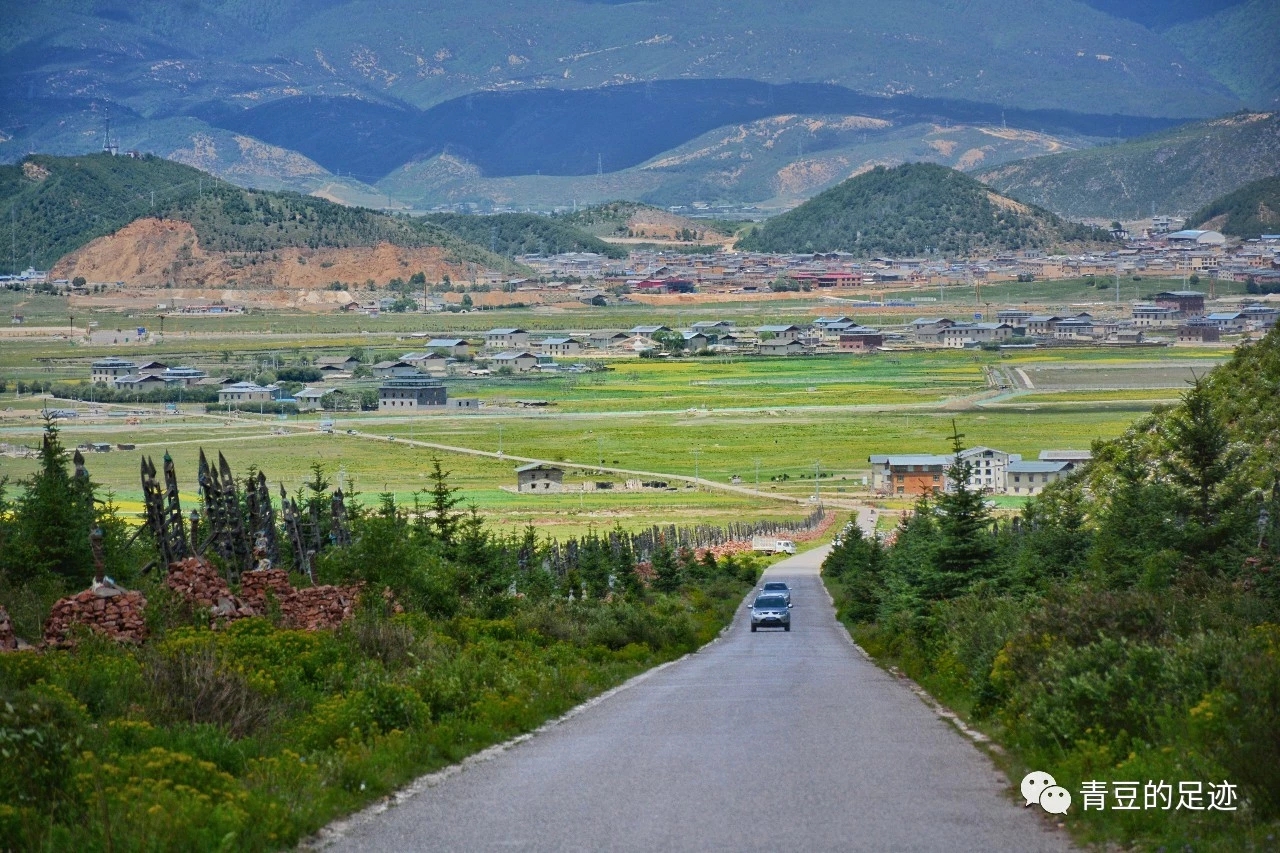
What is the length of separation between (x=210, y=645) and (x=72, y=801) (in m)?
5.35

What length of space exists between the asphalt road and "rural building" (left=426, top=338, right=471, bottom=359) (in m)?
128

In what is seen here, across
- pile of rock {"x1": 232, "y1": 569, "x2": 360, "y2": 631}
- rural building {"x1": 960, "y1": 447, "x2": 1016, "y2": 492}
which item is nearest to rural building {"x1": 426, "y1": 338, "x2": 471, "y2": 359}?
rural building {"x1": 960, "y1": 447, "x2": 1016, "y2": 492}

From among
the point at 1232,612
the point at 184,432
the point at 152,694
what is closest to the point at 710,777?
the point at 152,694

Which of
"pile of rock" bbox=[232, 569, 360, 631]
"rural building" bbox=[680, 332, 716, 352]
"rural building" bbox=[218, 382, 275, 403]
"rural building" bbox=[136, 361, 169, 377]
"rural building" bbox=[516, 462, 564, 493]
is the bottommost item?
"rural building" bbox=[516, 462, 564, 493]

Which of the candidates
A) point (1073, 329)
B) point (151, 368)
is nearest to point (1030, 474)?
point (151, 368)

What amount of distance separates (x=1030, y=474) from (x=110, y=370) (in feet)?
187

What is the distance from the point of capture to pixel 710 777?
1230cm

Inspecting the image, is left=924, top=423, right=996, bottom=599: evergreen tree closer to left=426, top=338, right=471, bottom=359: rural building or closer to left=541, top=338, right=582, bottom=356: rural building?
left=426, top=338, right=471, bottom=359: rural building

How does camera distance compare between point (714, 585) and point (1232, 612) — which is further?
point (714, 585)

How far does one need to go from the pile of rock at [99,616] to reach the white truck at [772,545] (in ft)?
155

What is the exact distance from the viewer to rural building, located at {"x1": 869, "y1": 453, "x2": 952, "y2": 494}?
8131 centimetres

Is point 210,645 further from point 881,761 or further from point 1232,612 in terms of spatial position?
point 1232,612

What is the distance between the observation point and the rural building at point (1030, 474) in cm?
8031

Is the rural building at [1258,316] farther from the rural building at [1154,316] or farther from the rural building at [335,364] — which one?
the rural building at [335,364]
